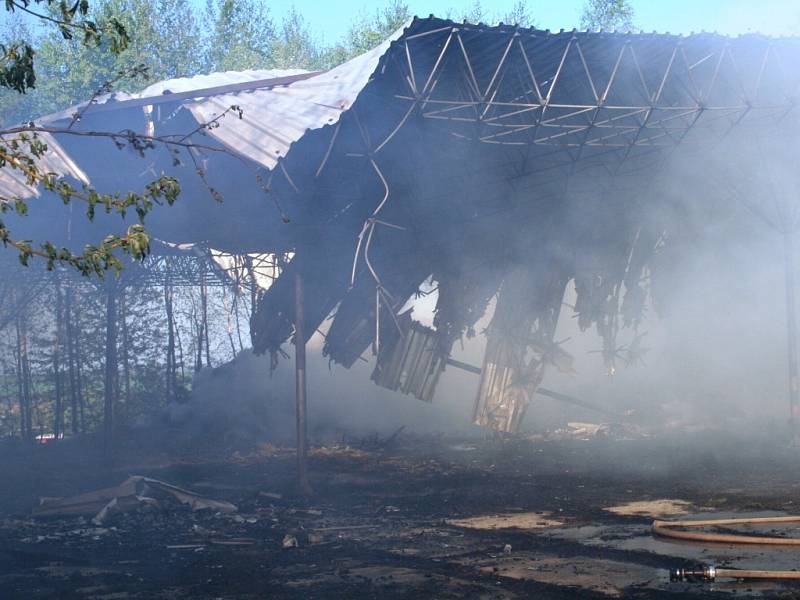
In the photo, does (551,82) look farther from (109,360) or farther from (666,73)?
(109,360)

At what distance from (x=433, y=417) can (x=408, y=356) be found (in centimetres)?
560

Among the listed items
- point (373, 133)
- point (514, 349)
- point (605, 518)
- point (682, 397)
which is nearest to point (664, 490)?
point (605, 518)

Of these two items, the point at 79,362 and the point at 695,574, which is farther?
the point at 79,362

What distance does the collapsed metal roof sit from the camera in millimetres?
9852

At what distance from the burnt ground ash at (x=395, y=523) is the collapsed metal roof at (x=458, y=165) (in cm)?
171

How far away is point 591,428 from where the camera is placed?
16.2 meters

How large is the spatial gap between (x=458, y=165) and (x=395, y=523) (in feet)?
15.4

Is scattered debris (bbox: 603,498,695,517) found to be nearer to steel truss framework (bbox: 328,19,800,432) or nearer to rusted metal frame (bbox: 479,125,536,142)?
steel truss framework (bbox: 328,19,800,432)

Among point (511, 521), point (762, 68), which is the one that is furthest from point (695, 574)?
point (762, 68)

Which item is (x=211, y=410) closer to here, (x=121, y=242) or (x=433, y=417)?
(x=433, y=417)

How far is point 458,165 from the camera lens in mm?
11680

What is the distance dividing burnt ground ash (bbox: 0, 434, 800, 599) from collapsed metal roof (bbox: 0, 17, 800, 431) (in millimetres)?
1713

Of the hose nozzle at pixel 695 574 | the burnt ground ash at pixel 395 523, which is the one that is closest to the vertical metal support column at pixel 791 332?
the burnt ground ash at pixel 395 523

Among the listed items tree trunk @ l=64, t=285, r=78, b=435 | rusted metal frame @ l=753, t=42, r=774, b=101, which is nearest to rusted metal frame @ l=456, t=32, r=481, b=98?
rusted metal frame @ l=753, t=42, r=774, b=101
